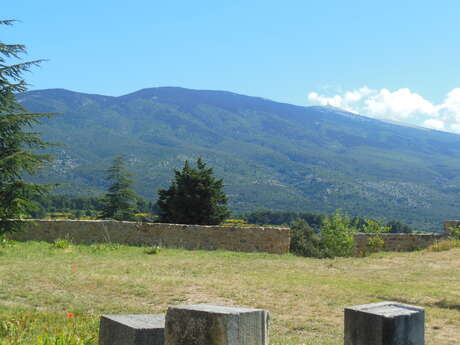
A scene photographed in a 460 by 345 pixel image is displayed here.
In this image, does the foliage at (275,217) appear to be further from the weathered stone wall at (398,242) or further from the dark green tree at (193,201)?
the weathered stone wall at (398,242)

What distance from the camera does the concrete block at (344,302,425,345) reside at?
3.48m

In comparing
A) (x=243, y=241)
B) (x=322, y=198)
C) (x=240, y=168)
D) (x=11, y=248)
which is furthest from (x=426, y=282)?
(x=240, y=168)

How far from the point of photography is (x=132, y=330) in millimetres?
3809

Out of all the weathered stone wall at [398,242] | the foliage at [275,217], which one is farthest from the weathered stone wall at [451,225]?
the foliage at [275,217]

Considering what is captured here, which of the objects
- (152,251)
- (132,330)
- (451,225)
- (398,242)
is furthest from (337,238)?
(132,330)

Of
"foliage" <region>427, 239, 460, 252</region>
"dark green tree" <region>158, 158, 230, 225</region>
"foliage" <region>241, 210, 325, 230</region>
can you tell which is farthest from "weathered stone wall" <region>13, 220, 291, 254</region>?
"foliage" <region>241, 210, 325, 230</region>

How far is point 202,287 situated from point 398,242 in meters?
11.2

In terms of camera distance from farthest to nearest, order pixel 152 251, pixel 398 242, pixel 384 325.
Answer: pixel 398 242
pixel 152 251
pixel 384 325

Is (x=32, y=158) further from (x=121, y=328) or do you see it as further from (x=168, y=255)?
(x=121, y=328)

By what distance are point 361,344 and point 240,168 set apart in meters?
175

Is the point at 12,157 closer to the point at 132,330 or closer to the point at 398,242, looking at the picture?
the point at 132,330

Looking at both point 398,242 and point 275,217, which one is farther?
point 275,217

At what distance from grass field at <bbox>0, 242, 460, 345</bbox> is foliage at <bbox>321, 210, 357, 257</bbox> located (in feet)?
8.54

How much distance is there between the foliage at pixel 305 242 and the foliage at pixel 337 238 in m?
0.33
